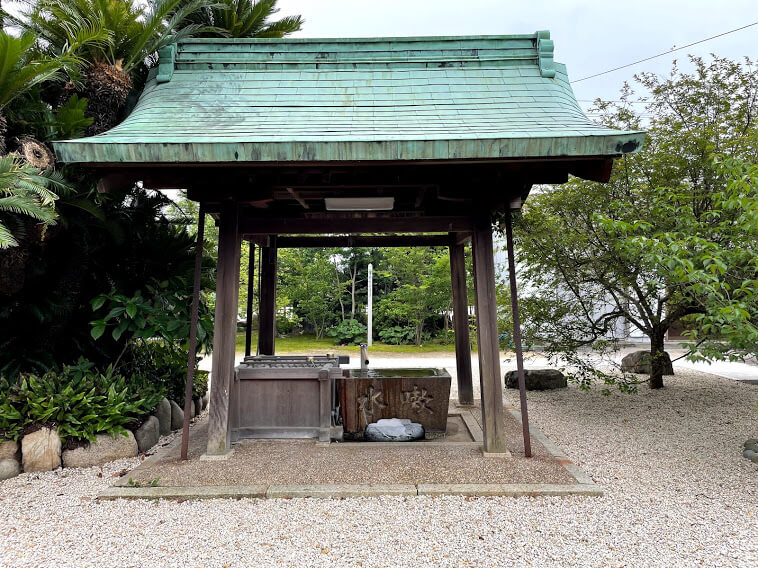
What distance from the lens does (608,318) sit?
7164mm

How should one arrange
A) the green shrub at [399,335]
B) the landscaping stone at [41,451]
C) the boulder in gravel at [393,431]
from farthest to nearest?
the green shrub at [399,335]
the boulder in gravel at [393,431]
the landscaping stone at [41,451]

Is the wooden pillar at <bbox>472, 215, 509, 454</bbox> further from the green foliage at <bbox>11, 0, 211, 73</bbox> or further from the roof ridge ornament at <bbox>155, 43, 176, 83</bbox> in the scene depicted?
the green foliage at <bbox>11, 0, 211, 73</bbox>

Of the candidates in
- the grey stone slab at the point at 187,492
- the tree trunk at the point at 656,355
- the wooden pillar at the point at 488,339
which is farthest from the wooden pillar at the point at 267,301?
the tree trunk at the point at 656,355

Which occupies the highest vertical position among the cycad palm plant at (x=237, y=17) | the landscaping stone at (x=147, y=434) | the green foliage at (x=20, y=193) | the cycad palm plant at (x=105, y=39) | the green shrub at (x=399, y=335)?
the cycad palm plant at (x=237, y=17)

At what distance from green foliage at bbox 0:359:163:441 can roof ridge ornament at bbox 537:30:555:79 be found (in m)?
5.55

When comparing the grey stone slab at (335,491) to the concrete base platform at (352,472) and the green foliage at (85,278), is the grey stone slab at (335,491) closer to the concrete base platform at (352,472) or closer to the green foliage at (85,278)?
the concrete base platform at (352,472)

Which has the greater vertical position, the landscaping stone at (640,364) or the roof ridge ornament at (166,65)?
the roof ridge ornament at (166,65)

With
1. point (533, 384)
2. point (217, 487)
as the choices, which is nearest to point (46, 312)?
point (217, 487)

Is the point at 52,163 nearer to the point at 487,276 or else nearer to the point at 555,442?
the point at 487,276

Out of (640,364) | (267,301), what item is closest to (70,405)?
(267,301)

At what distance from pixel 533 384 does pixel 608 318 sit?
1.86m

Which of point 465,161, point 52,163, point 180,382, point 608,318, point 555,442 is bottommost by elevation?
point 555,442

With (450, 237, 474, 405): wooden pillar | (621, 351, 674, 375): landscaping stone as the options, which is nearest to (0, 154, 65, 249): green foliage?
(450, 237, 474, 405): wooden pillar

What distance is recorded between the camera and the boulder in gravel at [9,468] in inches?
160
